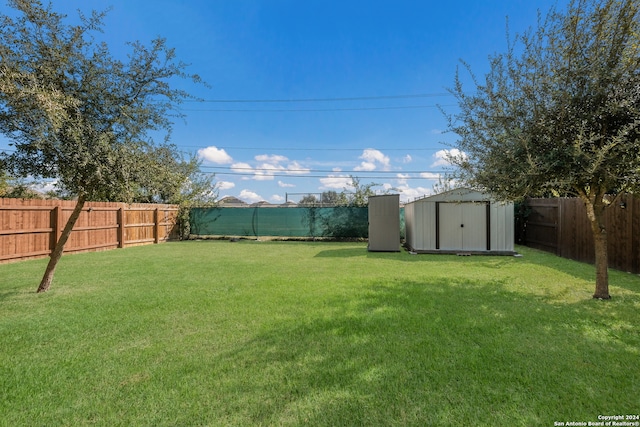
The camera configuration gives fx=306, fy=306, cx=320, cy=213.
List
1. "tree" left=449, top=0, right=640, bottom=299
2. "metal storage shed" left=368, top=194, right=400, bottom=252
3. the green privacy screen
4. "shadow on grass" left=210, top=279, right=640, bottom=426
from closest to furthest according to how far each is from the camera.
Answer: "shadow on grass" left=210, top=279, right=640, bottom=426 → "tree" left=449, top=0, right=640, bottom=299 → "metal storage shed" left=368, top=194, right=400, bottom=252 → the green privacy screen

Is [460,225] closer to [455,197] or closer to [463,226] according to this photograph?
[463,226]

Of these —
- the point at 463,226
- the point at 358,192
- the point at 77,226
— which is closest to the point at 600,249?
the point at 463,226

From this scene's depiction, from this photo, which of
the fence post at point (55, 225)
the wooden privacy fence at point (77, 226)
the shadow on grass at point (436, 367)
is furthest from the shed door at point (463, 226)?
the fence post at point (55, 225)

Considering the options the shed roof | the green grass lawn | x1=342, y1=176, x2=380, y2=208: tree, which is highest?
x1=342, y1=176, x2=380, y2=208: tree

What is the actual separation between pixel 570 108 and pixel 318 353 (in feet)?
14.8

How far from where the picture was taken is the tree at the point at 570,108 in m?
3.82

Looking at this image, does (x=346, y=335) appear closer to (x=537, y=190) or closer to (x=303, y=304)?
(x=303, y=304)

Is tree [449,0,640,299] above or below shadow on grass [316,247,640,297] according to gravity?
above

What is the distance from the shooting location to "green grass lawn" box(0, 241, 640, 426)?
6.13 feet

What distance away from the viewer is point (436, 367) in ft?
7.78

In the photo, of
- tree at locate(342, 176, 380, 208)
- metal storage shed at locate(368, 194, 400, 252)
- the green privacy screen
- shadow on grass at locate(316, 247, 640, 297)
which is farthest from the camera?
tree at locate(342, 176, 380, 208)

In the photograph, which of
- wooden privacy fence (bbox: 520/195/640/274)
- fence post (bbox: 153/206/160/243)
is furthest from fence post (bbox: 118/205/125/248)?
wooden privacy fence (bbox: 520/195/640/274)

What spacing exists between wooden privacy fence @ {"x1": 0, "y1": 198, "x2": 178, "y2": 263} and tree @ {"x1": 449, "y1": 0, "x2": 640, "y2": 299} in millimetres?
9473

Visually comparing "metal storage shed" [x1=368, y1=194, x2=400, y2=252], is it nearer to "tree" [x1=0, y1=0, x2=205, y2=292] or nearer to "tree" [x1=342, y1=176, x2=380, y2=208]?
"tree" [x1=342, y1=176, x2=380, y2=208]
